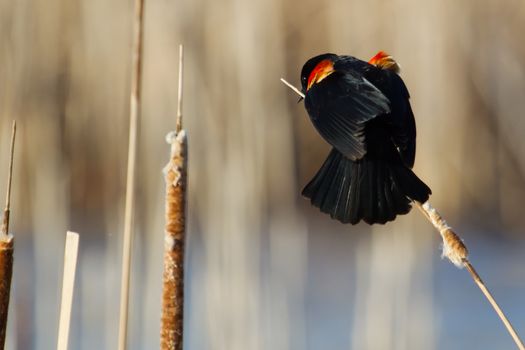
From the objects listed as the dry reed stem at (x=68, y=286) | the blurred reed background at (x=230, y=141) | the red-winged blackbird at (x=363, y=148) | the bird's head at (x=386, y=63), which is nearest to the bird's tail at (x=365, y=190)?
the red-winged blackbird at (x=363, y=148)

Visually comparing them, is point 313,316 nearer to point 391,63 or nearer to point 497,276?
point 497,276

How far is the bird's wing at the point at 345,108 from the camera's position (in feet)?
5.08

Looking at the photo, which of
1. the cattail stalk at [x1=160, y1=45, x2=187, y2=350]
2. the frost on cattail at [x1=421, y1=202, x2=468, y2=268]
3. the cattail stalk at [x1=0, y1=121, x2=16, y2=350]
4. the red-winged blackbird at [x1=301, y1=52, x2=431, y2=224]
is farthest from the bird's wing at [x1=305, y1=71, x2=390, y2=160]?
the cattail stalk at [x1=0, y1=121, x2=16, y2=350]

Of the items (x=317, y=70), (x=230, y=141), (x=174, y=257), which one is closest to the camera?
(x=174, y=257)

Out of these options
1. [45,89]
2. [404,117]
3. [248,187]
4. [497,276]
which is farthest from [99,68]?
[497,276]

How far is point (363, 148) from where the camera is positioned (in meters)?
1.52

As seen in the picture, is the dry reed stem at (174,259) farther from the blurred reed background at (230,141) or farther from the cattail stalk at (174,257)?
the blurred reed background at (230,141)

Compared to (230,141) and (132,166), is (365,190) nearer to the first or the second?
(132,166)

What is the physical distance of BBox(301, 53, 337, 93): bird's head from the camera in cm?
184

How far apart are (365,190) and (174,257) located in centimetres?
63

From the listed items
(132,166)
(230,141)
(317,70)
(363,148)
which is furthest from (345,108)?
(230,141)

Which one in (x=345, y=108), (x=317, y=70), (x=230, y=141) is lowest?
(x=345, y=108)

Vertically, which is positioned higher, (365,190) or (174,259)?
(365,190)

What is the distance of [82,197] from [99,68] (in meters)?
0.78
